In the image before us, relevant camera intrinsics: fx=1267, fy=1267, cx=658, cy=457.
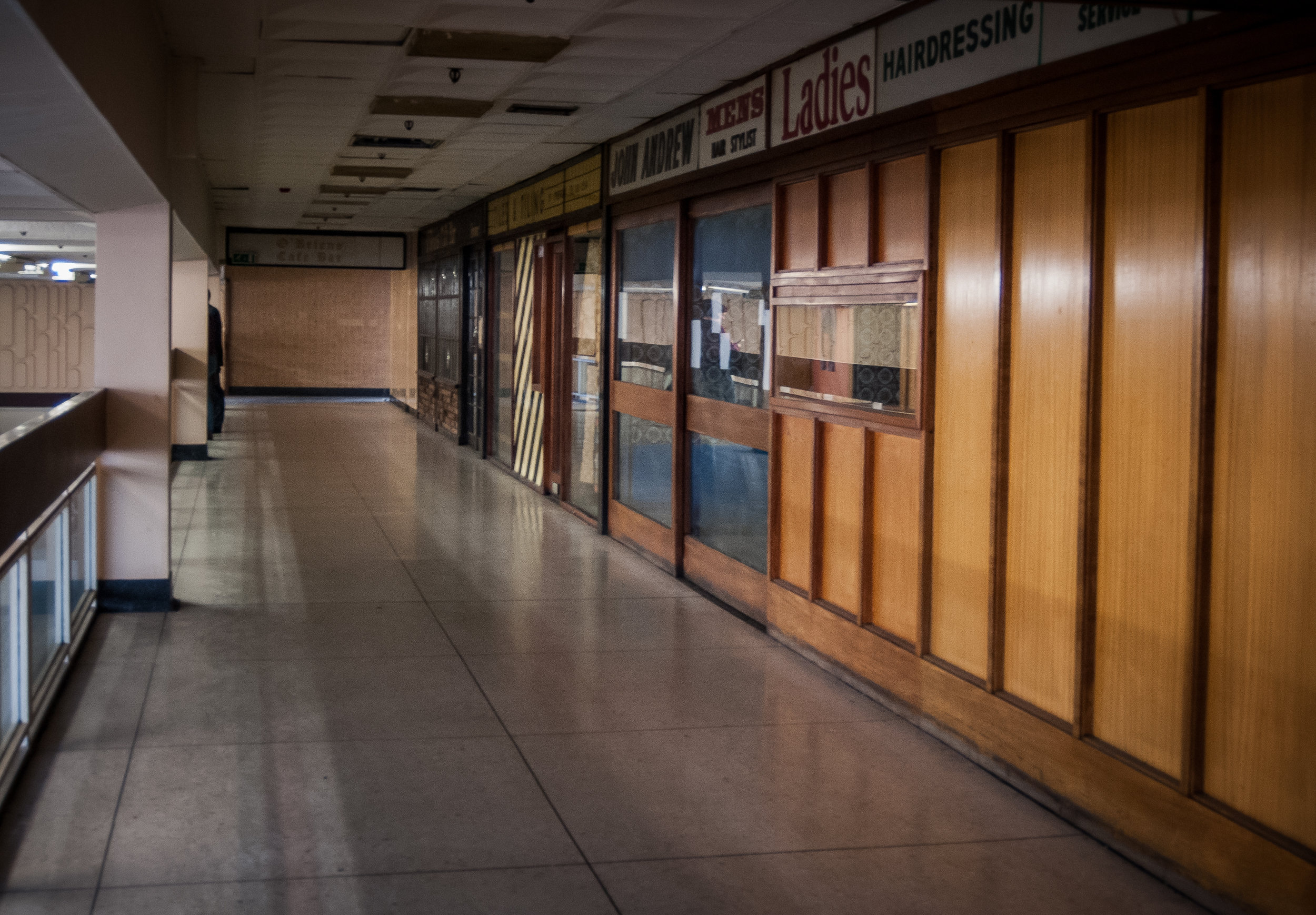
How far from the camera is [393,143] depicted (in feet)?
26.9

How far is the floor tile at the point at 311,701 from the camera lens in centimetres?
414

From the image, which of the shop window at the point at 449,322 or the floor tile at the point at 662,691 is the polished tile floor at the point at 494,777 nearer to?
the floor tile at the point at 662,691

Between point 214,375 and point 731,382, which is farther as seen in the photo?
point 214,375

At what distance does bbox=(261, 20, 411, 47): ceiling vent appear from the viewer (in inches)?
193

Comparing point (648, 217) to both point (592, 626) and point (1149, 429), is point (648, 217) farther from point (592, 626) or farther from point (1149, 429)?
point (1149, 429)

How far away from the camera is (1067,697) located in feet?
11.7

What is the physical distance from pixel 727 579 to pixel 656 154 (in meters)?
2.37

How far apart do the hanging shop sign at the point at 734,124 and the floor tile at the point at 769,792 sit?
A: 104 inches

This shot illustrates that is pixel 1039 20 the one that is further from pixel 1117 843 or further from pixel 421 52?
pixel 421 52

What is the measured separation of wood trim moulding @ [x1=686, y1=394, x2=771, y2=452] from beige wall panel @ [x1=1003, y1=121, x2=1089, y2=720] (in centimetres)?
190

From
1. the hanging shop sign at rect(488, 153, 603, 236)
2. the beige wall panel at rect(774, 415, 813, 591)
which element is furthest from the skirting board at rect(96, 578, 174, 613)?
the hanging shop sign at rect(488, 153, 603, 236)

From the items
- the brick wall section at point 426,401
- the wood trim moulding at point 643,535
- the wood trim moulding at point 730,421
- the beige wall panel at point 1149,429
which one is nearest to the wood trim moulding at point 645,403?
the wood trim moulding at point 730,421

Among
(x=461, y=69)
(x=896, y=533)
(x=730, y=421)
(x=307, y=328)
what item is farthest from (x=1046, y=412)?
(x=307, y=328)

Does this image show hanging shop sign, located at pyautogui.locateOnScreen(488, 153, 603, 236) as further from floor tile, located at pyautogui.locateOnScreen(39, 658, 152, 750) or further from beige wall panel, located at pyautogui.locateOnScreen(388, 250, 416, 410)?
beige wall panel, located at pyautogui.locateOnScreen(388, 250, 416, 410)
